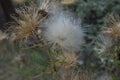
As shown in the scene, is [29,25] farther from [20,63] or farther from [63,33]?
[20,63]

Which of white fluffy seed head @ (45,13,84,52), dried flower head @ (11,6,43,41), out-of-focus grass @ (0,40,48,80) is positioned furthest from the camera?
out-of-focus grass @ (0,40,48,80)

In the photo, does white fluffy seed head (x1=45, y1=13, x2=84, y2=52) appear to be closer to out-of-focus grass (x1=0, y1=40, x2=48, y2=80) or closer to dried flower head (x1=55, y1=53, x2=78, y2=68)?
dried flower head (x1=55, y1=53, x2=78, y2=68)

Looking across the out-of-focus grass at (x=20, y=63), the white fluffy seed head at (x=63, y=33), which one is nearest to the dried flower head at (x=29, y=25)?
the white fluffy seed head at (x=63, y=33)

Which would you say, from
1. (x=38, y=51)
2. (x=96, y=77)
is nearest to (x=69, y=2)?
(x=38, y=51)

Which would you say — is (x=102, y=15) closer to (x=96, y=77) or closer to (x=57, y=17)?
(x=96, y=77)

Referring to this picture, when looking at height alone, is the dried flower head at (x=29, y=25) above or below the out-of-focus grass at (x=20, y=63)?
above

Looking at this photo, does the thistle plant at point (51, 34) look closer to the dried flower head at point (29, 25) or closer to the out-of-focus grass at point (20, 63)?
the dried flower head at point (29, 25)

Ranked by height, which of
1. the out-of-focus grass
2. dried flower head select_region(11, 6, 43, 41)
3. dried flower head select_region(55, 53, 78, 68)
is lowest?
the out-of-focus grass

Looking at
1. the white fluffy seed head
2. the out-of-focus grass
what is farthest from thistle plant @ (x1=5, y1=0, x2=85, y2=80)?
the out-of-focus grass
